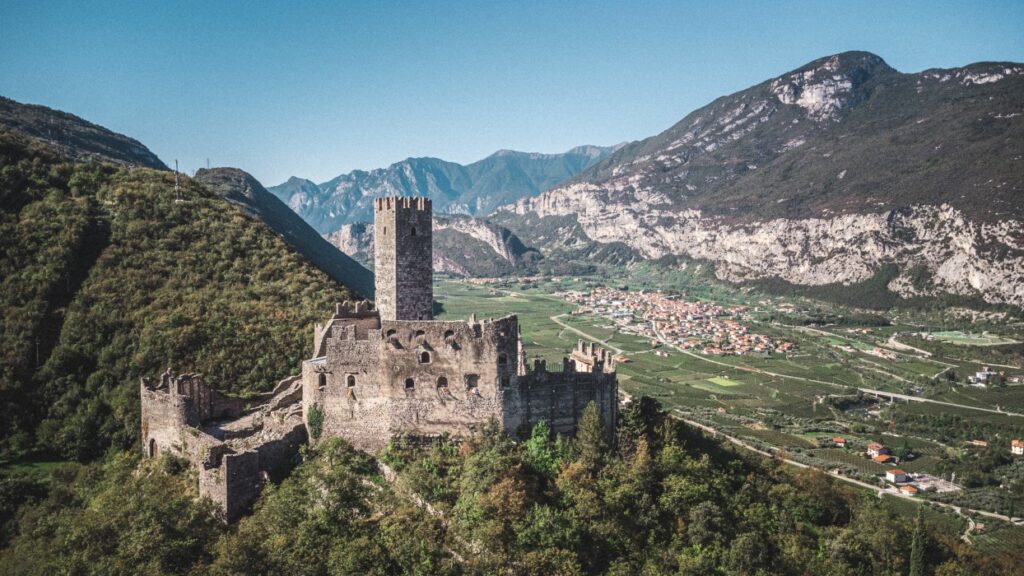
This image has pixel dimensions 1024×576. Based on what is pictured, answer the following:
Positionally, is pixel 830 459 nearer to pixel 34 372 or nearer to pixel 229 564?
pixel 229 564

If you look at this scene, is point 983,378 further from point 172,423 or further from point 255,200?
point 255,200

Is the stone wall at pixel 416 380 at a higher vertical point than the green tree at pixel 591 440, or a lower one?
higher

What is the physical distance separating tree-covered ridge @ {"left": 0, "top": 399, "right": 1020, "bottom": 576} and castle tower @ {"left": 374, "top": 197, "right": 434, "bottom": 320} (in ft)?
25.1

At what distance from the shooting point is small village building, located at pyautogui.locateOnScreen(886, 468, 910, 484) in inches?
2260

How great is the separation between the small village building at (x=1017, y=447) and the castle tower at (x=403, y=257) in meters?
71.5

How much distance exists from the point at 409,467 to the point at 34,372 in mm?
26406

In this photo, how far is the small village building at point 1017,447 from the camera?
2630 inches

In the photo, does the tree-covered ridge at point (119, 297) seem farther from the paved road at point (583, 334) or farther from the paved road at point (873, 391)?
the paved road at point (873, 391)

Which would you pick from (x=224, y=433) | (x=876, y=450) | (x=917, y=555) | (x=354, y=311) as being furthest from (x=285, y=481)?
(x=876, y=450)

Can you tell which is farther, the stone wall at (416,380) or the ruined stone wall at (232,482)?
the stone wall at (416,380)

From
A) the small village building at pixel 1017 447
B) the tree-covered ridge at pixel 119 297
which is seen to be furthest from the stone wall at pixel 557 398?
the small village building at pixel 1017 447

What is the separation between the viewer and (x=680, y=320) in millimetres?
147000

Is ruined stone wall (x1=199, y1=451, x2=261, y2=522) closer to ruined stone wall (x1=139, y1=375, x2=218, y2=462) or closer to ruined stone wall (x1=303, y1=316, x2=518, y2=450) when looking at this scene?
ruined stone wall (x1=139, y1=375, x2=218, y2=462)

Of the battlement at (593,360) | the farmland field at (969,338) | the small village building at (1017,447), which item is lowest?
the small village building at (1017,447)
